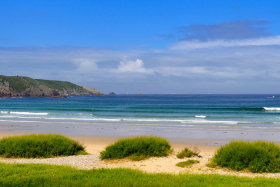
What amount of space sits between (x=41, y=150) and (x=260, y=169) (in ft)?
26.9

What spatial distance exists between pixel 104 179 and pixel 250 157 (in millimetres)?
5015

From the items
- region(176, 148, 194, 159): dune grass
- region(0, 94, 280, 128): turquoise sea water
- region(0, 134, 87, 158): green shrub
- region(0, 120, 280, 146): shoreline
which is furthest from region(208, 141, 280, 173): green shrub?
region(0, 94, 280, 128): turquoise sea water

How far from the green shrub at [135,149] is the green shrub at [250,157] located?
2.13 metres

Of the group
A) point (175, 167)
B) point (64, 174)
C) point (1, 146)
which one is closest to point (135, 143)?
point (175, 167)

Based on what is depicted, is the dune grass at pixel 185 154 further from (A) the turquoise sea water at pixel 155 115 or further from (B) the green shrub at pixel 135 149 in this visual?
(A) the turquoise sea water at pixel 155 115

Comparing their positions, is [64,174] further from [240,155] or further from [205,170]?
[240,155]

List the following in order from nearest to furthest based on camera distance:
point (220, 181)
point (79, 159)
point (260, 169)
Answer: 1. point (220, 181)
2. point (260, 169)
3. point (79, 159)

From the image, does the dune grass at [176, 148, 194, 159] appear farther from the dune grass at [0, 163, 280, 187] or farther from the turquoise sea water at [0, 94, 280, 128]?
the turquoise sea water at [0, 94, 280, 128]

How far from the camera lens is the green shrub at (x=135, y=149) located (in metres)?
9.37

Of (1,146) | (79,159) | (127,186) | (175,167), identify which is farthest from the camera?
(1,146)

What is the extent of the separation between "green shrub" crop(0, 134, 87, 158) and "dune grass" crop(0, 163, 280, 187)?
2.79m

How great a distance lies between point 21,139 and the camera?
10.1 m

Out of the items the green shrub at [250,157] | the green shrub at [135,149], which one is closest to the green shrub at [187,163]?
the green shrub at [250,157]

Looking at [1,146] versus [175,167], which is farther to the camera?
[1,146]
